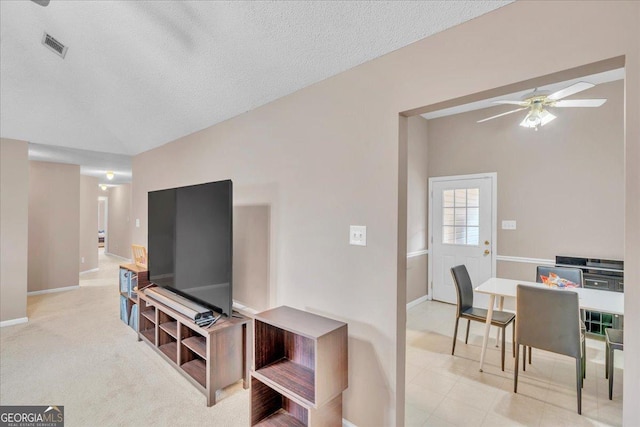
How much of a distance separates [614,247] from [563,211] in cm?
61

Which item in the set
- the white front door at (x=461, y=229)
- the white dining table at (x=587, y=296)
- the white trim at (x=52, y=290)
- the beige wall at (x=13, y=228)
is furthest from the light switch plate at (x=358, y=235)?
the white trim at (x=52, y=290)

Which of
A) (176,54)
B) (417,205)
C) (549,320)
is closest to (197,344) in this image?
(176,54)

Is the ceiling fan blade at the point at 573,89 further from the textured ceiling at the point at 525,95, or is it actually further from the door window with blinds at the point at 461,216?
the door window with blinds at the point at 461,216

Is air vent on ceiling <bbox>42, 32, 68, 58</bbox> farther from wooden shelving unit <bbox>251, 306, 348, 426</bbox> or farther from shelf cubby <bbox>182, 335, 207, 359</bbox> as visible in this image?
wooden shelving unit <bbox>251, 306, 348, 426</bbox>

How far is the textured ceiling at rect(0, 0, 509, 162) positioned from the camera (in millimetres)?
1632

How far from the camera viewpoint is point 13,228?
3.76 meters

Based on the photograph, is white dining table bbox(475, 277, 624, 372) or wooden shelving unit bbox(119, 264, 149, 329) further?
wooden shelving unit bbox(119, 264, 149, 329)

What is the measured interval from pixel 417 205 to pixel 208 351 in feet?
11.8

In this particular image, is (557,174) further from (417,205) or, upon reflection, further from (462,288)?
(462,288)

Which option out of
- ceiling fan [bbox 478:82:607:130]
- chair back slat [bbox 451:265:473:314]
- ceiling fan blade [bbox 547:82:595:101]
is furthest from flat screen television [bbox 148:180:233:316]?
ceiling fan blade [bbox 547:82:595:101]

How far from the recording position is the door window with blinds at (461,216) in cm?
436

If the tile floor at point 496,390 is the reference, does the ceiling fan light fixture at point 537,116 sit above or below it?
above

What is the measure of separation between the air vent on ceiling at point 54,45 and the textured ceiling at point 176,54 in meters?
0.04

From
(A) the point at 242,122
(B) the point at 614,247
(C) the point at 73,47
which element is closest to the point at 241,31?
(A) the point at 242,122
